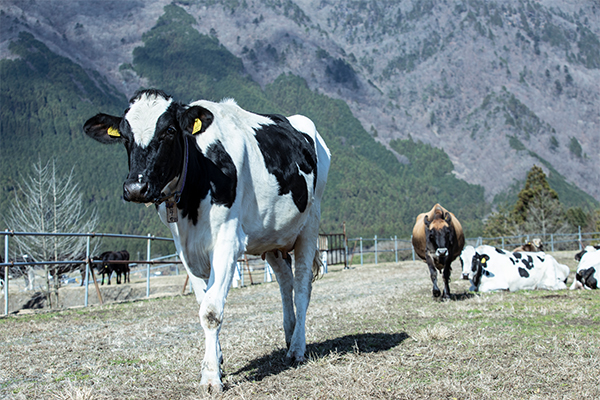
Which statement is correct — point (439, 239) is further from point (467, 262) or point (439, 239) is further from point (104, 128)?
point (104, 128)

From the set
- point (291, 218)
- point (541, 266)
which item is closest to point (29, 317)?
point (291, 218)

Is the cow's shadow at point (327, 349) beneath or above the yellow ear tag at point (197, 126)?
beneath

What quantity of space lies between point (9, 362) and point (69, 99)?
177 m

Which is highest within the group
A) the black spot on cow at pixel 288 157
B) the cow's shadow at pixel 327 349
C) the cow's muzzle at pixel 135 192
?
the black spot on cow at pixel 288 157

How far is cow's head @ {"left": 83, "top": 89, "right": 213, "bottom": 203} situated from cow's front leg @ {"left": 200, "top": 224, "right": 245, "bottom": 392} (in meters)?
0.59

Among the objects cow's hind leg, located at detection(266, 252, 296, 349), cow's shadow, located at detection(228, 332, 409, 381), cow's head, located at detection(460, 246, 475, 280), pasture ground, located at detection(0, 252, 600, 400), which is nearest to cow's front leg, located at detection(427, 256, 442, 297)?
pasture ground, located at detection(0, 252, 600, 400)

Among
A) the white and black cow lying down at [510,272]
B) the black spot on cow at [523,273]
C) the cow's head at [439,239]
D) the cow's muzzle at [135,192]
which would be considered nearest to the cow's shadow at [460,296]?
the cow's head at [439,239]

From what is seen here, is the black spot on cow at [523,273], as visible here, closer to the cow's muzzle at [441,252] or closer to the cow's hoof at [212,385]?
the cow's muzzle at [441,252]

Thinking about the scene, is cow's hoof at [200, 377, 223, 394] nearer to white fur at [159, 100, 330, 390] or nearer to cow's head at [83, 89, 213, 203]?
white fur at [159, 100, 330, 390]

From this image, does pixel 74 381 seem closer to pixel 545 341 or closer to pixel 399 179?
pixel 545 341

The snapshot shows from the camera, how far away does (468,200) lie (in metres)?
Result: 167

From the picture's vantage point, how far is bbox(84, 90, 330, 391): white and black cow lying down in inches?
157

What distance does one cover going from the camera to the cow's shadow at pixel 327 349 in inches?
184

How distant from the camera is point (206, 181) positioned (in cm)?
432
